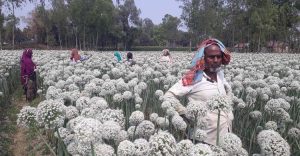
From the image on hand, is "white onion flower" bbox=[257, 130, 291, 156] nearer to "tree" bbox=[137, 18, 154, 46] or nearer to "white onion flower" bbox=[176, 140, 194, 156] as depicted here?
"white onion flower" bbox=[176, 140, 194, 156]

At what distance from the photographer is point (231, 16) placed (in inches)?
2571

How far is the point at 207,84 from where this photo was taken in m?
4.71

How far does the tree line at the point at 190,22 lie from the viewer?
60.1 m

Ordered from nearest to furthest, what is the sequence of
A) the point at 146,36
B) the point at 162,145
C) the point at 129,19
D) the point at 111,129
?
the point at 162,145
the point at 111,129
the point at 129,19
the point at 146,36

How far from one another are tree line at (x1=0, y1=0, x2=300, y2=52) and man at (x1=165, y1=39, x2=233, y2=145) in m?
52.0

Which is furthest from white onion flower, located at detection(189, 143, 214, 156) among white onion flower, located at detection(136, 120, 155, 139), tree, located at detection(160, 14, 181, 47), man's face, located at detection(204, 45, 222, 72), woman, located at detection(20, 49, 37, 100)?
tree, located at detection(160, 14, 181, 47)

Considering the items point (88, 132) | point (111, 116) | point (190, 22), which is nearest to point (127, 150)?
point (88, 132)

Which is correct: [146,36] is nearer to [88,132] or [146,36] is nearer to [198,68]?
[198,68]

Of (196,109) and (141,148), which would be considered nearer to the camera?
(141,148)

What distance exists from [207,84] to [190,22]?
66.6m

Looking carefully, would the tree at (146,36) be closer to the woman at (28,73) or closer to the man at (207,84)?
the woman at (28,73)

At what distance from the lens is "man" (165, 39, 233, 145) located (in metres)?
4.58

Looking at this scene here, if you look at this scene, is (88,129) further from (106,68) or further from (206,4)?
(206,4)

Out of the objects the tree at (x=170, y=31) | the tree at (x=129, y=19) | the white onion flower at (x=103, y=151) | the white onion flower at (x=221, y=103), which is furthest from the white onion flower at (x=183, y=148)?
the tree at (x=170, y=31)
